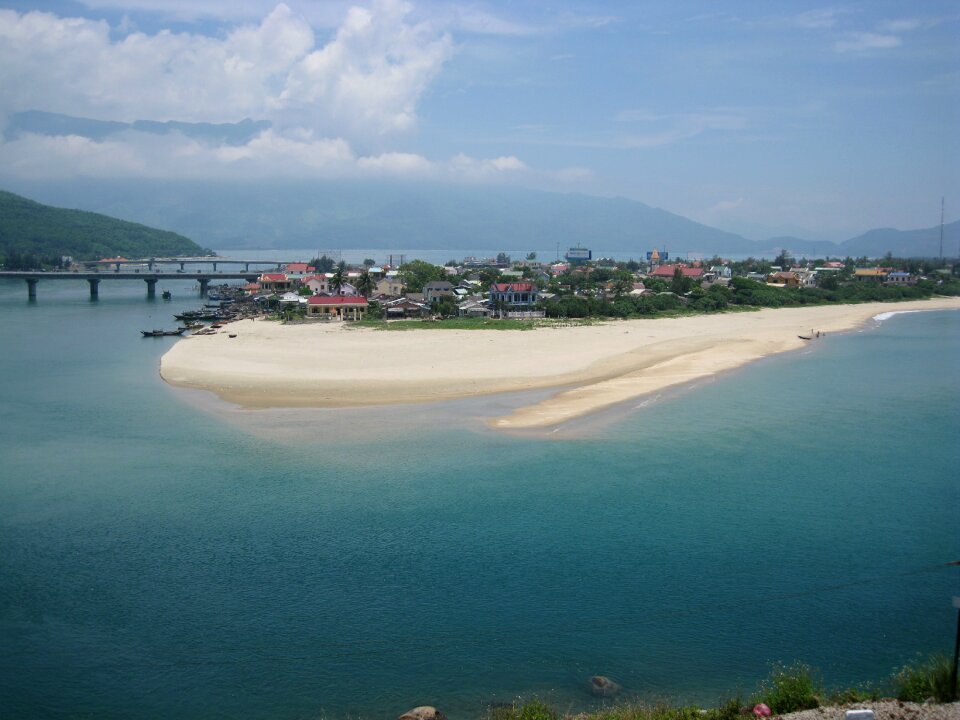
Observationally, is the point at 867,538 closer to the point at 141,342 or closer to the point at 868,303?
the point at 141,342

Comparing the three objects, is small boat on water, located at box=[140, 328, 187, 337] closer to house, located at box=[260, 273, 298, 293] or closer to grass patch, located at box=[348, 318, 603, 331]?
grass patch, located at box=[348, 318, 603, 331]

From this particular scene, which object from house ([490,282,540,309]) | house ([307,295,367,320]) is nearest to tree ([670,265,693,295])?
house ([490,282,540,309])

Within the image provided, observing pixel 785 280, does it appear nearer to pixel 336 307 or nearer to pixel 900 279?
pixel 900 279

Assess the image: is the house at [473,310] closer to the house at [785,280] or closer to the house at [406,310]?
the house at [406,310]

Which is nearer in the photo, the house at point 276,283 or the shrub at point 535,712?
the shrub at point 535,712

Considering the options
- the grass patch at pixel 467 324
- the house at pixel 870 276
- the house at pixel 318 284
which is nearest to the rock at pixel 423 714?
the grass patch at pixel 467 324

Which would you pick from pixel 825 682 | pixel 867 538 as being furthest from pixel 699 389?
pixel 825 682
